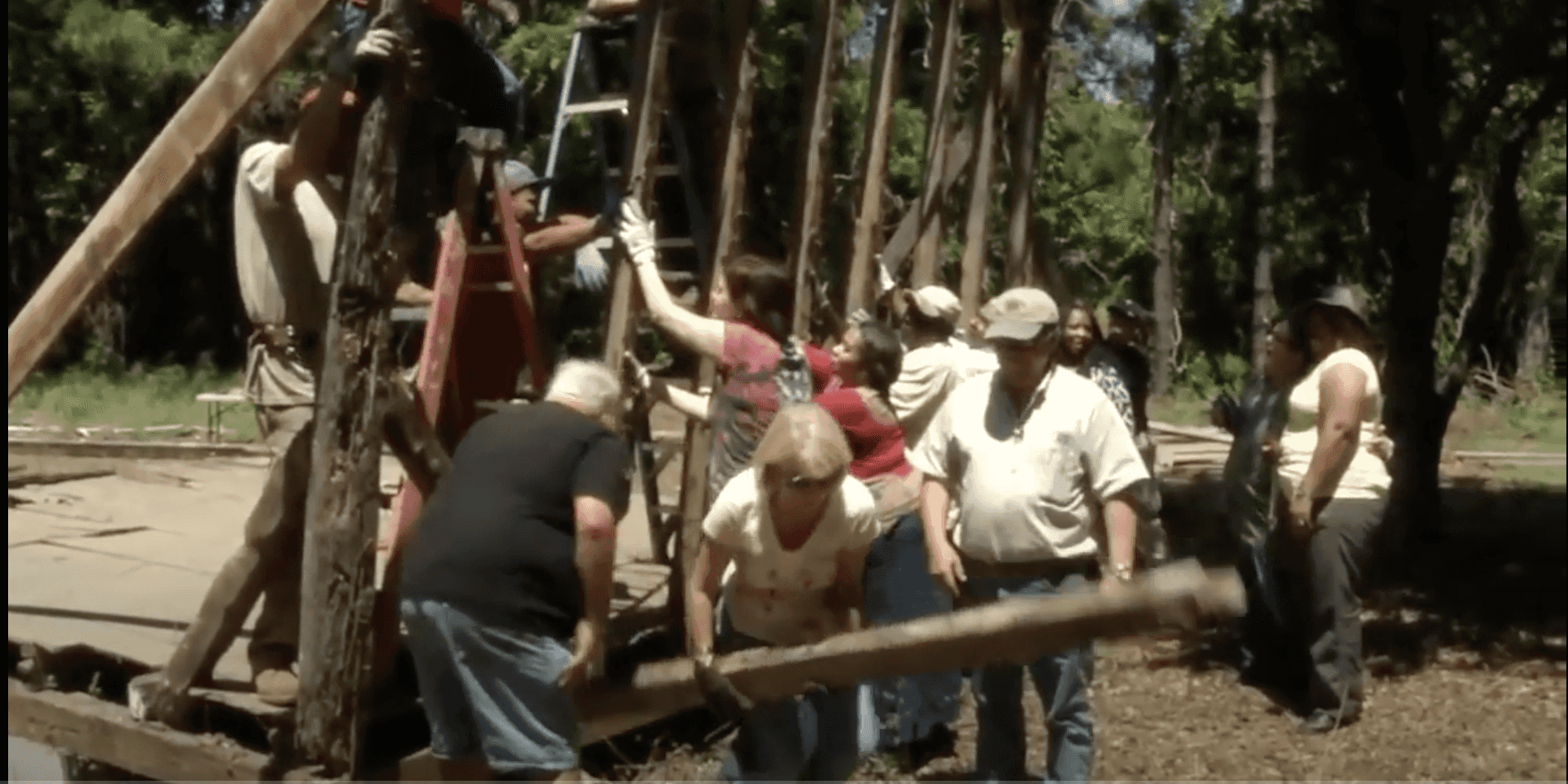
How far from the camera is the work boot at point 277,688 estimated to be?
492 cm

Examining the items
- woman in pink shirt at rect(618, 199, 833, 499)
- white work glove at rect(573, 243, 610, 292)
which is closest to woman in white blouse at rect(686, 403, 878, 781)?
woman in pink shirt at rect(618, 199, 833, 499)

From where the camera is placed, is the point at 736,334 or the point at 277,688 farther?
the point at 736,334

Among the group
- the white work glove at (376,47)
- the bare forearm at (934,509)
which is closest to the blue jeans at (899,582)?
the bare forearm at (934,509)

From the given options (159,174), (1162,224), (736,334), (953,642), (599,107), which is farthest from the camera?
(1162,224)

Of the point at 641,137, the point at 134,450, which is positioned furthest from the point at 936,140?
the point at 134,450

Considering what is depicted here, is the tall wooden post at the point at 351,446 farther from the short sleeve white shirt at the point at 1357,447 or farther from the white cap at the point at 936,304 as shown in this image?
the short sleeve white shirt at the point at 1357,447

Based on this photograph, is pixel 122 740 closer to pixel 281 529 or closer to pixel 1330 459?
pixel 281 529

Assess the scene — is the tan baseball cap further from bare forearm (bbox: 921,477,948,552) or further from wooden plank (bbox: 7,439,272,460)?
wooden plank (bbox: 7,439,272,460)

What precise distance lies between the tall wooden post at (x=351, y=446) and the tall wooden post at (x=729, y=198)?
1.62 m

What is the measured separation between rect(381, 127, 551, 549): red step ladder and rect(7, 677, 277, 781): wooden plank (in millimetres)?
1012

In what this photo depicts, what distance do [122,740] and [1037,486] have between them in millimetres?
2881

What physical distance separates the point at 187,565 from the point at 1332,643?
4.78m

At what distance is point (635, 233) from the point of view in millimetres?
5699

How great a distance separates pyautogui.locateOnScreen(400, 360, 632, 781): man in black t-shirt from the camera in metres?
4.13
